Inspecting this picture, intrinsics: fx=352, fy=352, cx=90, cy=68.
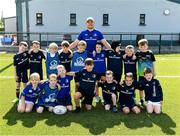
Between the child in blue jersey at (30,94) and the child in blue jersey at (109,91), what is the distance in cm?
143

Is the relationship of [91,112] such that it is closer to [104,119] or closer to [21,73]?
[104,119]

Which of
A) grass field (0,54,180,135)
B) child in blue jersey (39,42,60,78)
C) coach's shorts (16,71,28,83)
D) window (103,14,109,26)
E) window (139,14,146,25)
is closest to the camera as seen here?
grass field (0,54,180,135)

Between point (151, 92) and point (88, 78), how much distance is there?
4.50ft

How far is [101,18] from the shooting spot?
100ft

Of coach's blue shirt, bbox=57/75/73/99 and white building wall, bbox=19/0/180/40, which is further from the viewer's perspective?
white building wall, bbox=19/0/180/40

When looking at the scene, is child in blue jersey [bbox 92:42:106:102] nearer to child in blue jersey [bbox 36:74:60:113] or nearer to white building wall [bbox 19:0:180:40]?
child in blue jersey [bbox 36:74:60:113]

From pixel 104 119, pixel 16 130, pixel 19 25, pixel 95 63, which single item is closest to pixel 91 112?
pixel 104 119

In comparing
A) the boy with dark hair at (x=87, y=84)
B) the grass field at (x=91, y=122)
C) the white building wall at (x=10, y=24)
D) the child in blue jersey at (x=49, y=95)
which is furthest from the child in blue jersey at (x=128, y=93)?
the white building wall at (x=10, y=24)

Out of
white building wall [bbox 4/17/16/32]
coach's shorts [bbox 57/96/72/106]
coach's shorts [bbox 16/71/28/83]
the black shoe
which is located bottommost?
the black shoe

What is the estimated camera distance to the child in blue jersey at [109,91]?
24.7 feet

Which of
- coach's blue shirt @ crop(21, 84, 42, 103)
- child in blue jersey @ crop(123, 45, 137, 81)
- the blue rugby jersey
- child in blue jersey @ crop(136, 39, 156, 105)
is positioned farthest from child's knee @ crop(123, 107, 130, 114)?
coach's blue shirt @ crop(21, 84, 42, 103)

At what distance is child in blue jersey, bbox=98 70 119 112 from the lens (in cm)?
754

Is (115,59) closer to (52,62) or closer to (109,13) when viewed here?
(52,62)

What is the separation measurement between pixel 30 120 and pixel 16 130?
0.60 m
